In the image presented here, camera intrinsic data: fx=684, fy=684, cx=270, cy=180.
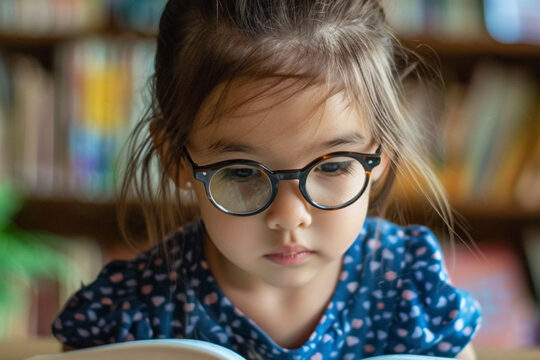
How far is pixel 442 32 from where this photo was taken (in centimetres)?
157

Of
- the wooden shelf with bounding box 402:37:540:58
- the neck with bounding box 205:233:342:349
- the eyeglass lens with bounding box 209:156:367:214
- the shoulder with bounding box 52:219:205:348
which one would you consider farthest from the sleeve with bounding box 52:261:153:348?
the wooden shelf with bounding box 402:37:540:58

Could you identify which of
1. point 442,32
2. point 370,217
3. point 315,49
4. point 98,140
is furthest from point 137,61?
point 315,49

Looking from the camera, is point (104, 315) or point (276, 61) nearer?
point (276, 61)

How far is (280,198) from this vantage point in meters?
0.71

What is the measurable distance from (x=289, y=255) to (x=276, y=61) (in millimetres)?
209

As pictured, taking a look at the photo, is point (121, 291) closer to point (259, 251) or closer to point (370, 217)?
point (259, 251)

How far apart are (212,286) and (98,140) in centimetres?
85

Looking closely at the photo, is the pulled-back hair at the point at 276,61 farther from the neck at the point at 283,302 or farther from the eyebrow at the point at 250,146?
the neck at the point at 283,302

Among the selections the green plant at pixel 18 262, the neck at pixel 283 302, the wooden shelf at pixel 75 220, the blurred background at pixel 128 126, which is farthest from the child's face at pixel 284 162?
the wooden shelf at pixel 75 220

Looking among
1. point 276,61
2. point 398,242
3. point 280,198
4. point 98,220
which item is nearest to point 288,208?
point 280,198

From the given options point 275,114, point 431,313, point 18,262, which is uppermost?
point 275,114

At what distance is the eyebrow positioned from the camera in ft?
2.28

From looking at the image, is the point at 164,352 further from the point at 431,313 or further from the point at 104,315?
the point at 431,313

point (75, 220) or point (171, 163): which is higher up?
point (171, 163)
